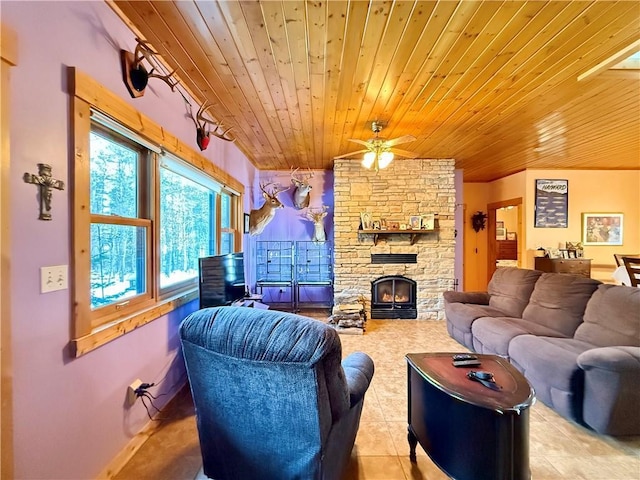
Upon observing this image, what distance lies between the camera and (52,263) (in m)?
1.31

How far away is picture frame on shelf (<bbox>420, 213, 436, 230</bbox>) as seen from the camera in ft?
16.4

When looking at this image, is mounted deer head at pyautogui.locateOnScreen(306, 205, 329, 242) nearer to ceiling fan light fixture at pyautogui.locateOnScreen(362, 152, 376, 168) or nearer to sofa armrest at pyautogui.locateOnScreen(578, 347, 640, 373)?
ceiling fan light fixture at pyautogui.locateOnScreen(362, 152, 376, 168)

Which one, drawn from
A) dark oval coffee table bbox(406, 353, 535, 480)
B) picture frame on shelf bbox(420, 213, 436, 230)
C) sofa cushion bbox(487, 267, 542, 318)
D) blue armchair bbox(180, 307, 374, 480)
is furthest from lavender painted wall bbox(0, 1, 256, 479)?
picture frame on shelf bbox(420, 213, 436, 230)

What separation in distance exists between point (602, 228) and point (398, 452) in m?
6.35

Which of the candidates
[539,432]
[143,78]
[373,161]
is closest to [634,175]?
[373,161]

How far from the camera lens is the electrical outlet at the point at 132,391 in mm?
1855

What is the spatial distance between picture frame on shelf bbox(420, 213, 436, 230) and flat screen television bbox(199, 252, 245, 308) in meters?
3.23

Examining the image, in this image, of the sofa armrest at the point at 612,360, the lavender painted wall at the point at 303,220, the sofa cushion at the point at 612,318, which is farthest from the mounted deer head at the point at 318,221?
Answer: the sofa armrest at the point at 612,360

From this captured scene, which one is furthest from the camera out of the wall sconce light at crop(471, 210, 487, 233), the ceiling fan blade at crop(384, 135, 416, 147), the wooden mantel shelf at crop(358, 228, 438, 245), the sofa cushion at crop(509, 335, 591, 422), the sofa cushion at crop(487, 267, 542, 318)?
the wall sconce light at crop(471, 210, 487, 233)

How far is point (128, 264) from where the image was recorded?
2.06m

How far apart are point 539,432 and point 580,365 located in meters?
0.55

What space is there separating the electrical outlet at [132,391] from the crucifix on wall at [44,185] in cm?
118

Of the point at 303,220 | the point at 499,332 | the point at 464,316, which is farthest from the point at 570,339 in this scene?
the point at 303,220

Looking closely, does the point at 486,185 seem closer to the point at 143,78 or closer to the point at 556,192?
the point at 556,192
